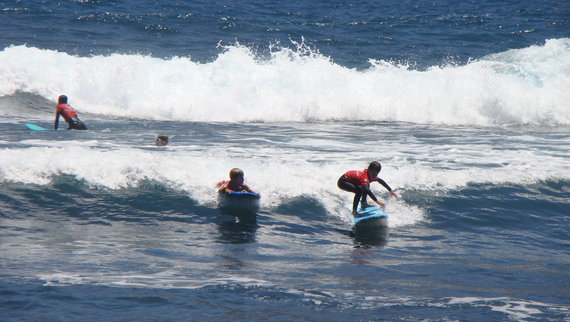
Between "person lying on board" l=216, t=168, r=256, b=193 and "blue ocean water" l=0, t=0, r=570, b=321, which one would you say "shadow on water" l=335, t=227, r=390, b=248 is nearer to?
"blue ocean water" l=0, t=0, r=570, b=321

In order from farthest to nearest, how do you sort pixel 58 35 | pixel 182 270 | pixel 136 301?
pixel 58 35, pixel 182 270, pixel 136 301

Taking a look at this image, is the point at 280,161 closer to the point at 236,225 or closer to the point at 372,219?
the point at 236,225

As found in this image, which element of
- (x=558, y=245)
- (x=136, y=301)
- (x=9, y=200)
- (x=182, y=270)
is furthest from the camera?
(x=9, y=200)

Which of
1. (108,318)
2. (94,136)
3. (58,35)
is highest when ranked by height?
(58,35)

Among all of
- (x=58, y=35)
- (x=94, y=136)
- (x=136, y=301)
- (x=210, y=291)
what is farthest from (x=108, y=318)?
(x=58, y=35)

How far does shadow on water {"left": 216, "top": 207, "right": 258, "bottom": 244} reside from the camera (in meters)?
8.92

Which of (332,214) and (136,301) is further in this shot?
(332,214)

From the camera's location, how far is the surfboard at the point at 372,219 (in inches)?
380

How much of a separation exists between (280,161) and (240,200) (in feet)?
9.71

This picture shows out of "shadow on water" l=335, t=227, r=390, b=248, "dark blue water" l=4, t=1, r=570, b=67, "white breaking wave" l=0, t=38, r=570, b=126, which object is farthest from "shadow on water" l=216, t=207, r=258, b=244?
"dark blue water" l=4, t=1, r=570, b=67

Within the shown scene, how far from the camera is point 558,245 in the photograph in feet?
30.1

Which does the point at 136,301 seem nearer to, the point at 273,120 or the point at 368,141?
the point at 368,141

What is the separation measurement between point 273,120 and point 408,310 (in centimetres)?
1359

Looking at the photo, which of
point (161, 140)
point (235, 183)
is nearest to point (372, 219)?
point (235, 183)
